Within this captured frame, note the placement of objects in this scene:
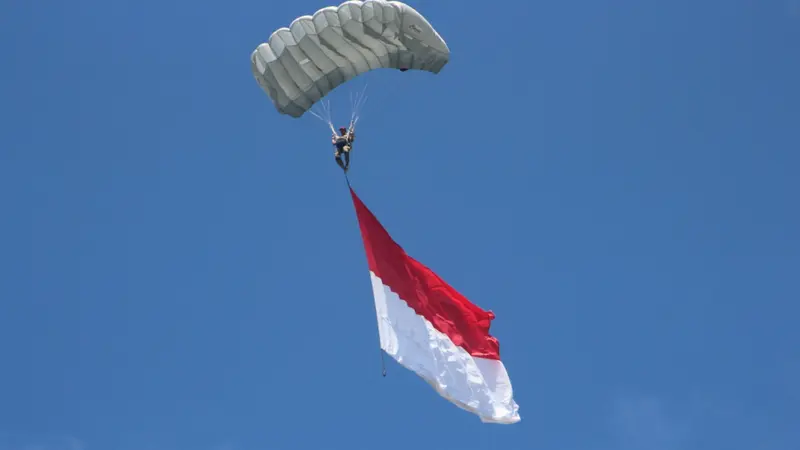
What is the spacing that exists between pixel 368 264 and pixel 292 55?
4.39m

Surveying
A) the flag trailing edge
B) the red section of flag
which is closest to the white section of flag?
the flag trailing edge

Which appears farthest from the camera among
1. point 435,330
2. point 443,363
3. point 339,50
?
point 339,50

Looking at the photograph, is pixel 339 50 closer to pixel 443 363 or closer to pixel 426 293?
pixel 426 293

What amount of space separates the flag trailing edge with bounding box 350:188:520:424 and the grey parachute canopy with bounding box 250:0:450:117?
2.63m

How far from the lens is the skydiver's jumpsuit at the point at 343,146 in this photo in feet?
94.5

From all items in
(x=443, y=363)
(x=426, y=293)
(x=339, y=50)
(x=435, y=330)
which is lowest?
(x=443, y=363)

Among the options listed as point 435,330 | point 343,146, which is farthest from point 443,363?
point 343,146

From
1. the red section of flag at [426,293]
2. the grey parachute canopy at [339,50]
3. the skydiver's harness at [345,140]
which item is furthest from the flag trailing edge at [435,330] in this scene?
the grey parachute canopy at [339,50]

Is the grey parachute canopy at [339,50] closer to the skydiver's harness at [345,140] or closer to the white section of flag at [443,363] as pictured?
the skydiver's harness at [345,140]

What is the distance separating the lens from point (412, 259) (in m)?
29.1

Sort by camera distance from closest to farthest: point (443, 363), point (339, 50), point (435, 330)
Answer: point (443, 363) < point (435, 330) < point (339, 50)

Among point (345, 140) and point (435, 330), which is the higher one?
point (345, 140)

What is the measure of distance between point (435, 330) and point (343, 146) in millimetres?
4055

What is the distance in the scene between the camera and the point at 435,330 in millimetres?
28453
